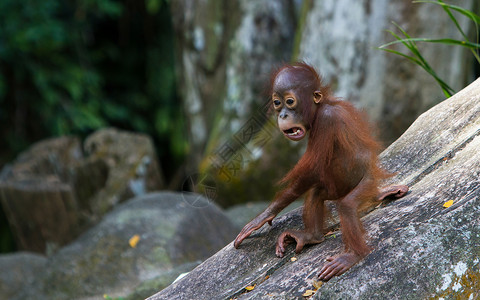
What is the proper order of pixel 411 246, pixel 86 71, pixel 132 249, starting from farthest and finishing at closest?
pixel 86 71 → pixel 132 249 → pixel 411 246

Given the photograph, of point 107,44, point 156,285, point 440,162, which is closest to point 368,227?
point 440,162

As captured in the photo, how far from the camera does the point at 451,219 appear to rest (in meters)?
2.35

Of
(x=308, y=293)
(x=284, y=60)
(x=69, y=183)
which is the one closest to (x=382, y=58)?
(x=284, y=60)

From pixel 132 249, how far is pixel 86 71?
15.7 feet

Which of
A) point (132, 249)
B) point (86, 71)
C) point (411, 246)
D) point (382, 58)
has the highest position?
point (86, 71)

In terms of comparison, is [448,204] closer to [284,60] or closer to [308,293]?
[308,293]

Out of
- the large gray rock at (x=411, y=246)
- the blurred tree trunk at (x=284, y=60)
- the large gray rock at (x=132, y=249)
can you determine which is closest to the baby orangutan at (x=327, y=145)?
the large gray rock at (x=411, y=246)

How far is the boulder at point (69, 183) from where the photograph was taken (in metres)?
5.66

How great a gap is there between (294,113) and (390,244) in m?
0.69

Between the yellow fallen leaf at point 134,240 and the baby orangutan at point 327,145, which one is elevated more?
the baby orangutan at point 327,145

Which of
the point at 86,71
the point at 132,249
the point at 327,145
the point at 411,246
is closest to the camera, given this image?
the point at 411,246

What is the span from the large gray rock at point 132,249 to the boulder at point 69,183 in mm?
966

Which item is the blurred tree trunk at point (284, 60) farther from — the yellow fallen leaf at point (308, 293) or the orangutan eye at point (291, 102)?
the yellow fallen leaf at point (308, 293)

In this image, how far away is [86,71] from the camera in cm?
865
